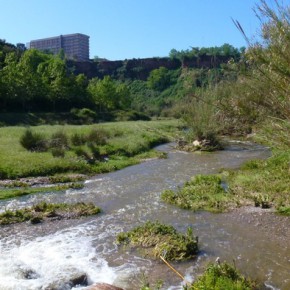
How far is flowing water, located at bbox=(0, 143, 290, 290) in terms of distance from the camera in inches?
376

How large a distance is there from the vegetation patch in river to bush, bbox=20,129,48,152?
12.0 metres

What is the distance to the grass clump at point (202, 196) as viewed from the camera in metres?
15.4

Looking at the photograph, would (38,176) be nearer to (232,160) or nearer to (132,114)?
(232,160)

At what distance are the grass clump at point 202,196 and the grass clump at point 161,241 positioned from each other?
11.1ft

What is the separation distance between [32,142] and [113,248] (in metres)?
18.0

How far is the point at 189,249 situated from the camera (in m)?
10.9

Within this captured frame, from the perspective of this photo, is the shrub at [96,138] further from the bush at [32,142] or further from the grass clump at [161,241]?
the grass clump at [161,241]

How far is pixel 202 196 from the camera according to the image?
652 inches

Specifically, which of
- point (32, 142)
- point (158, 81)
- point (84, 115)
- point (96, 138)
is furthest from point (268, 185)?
point (158, 81)

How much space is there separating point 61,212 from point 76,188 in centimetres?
441

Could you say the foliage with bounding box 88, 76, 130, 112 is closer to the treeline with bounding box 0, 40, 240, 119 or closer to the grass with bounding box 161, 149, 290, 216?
the treeline with bounding box 0, 40, 240, 119

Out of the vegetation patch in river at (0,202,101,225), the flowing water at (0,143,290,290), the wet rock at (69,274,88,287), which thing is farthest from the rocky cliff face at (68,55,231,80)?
the wet rock at (69,274,88,287)

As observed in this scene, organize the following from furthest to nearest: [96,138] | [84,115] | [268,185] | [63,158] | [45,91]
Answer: [45,91] → [84,115] → [96,138] → [63,158] → [268,185]

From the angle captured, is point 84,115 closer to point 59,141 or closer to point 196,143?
point 196,143
